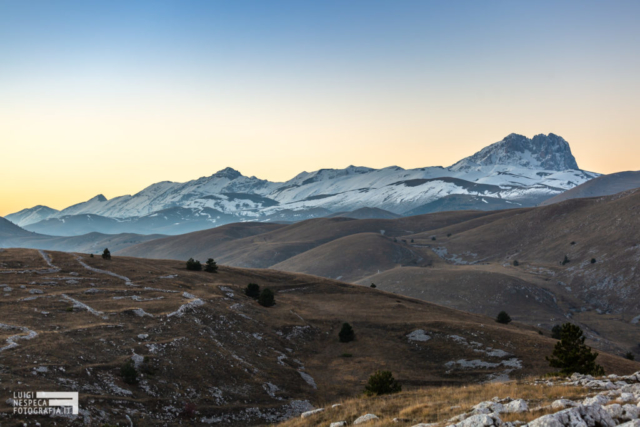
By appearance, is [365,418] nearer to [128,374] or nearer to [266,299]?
[128,374]

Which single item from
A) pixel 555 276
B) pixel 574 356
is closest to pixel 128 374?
pixel 574 356

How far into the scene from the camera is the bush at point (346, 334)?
2009 inches

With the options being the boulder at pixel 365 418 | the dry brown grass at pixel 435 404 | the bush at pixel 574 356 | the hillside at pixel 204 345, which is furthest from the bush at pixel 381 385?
the bush at pixel 574 356

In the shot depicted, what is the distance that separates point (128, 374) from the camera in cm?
2931

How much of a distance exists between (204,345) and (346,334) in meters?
18.8

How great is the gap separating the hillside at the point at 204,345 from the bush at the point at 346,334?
2.77ft

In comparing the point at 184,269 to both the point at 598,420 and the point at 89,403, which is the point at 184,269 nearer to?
the point at 89,403

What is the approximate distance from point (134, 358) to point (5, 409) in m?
11.2

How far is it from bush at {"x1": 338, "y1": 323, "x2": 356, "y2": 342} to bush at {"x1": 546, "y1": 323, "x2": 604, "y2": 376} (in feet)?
75.3

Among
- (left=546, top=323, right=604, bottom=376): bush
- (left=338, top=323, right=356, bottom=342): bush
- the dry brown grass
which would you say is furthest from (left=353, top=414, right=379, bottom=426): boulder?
(left=338, top=323, right=356, bottom=342): bush

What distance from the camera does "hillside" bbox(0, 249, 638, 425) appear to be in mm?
28453

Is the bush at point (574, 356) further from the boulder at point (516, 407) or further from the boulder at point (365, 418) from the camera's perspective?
the boulder at point (365, 418)

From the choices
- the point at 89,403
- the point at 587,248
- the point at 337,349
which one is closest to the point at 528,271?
the point at 587,248

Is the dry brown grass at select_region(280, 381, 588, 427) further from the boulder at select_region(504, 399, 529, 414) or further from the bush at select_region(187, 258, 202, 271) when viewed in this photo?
the bush at select_region(187, 258, 202, 271)
